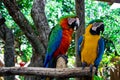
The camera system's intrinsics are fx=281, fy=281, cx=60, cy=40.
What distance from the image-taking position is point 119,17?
452cm

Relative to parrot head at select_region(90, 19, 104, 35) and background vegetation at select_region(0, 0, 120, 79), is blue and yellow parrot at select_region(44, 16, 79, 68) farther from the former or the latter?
background vegetation at select_region(0, 0, 120, 79)

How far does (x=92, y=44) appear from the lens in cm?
172

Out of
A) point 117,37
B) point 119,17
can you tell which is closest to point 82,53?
point 117,37

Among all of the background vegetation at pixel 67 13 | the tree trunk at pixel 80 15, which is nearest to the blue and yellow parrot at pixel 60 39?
the tree trunk at pixel 80 15

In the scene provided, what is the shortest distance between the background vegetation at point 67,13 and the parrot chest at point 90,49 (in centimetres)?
169

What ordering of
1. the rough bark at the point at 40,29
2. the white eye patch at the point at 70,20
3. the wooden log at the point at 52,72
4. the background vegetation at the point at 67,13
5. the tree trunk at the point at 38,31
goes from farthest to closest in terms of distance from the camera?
the background vegetation at the point at 67,13, the rough bark at the point at 40,29, the tree trunk at the point at 38,31, the white eye patch at the point at 70,20, the wooden log at the point at 52,72

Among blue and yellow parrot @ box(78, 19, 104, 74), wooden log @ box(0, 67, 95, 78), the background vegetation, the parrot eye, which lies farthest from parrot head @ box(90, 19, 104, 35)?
the background vegetation

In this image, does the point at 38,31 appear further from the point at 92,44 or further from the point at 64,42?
the point at 92,44

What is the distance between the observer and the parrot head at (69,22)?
5.78 ft

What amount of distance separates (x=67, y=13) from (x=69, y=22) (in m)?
2.52

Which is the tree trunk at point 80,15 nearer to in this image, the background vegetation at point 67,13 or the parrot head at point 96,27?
the parrot head at point 96,27

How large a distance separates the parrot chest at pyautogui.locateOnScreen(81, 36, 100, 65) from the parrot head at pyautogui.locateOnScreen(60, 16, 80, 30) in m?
0.12

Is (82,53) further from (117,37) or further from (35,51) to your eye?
(117,37)

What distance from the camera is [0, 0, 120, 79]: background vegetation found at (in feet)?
→ 11.9
